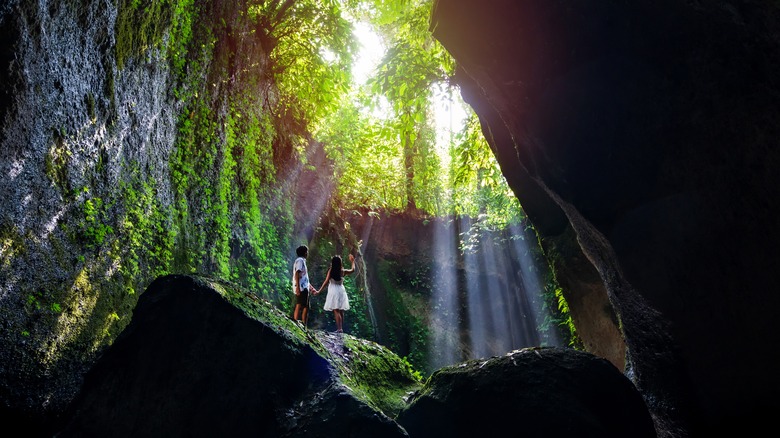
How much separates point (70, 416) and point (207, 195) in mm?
5182

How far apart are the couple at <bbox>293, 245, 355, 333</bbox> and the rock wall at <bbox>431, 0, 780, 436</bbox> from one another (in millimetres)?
5455

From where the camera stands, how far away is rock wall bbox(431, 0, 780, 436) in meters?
2.89

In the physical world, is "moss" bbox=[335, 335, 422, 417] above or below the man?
below

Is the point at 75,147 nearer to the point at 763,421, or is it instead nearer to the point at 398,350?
the point at 763,421

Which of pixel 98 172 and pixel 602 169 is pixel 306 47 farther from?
pixel 602 169

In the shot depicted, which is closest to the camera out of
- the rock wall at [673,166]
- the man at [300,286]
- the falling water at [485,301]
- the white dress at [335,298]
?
the rock wall at [673,166]

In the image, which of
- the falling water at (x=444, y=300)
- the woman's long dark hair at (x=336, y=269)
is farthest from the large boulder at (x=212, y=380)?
the falling water at (x=444, y=300)

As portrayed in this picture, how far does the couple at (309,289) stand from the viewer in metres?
8.50

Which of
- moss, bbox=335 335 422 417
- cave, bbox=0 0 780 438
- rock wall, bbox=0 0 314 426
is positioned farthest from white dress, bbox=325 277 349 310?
cave, bbox=0 0 780 438

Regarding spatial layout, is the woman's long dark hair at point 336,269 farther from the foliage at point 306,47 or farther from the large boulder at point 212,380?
the large boulder at point 212,380

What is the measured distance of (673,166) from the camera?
10.7 feet

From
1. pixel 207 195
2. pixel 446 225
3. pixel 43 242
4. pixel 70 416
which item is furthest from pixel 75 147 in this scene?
pixel 446 225

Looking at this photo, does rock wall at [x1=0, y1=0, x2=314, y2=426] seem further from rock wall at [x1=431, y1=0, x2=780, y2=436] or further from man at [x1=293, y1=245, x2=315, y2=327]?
rock wall at [x1=431, y1=0, x2=780, y2=436]

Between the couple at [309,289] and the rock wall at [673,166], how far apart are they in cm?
546
